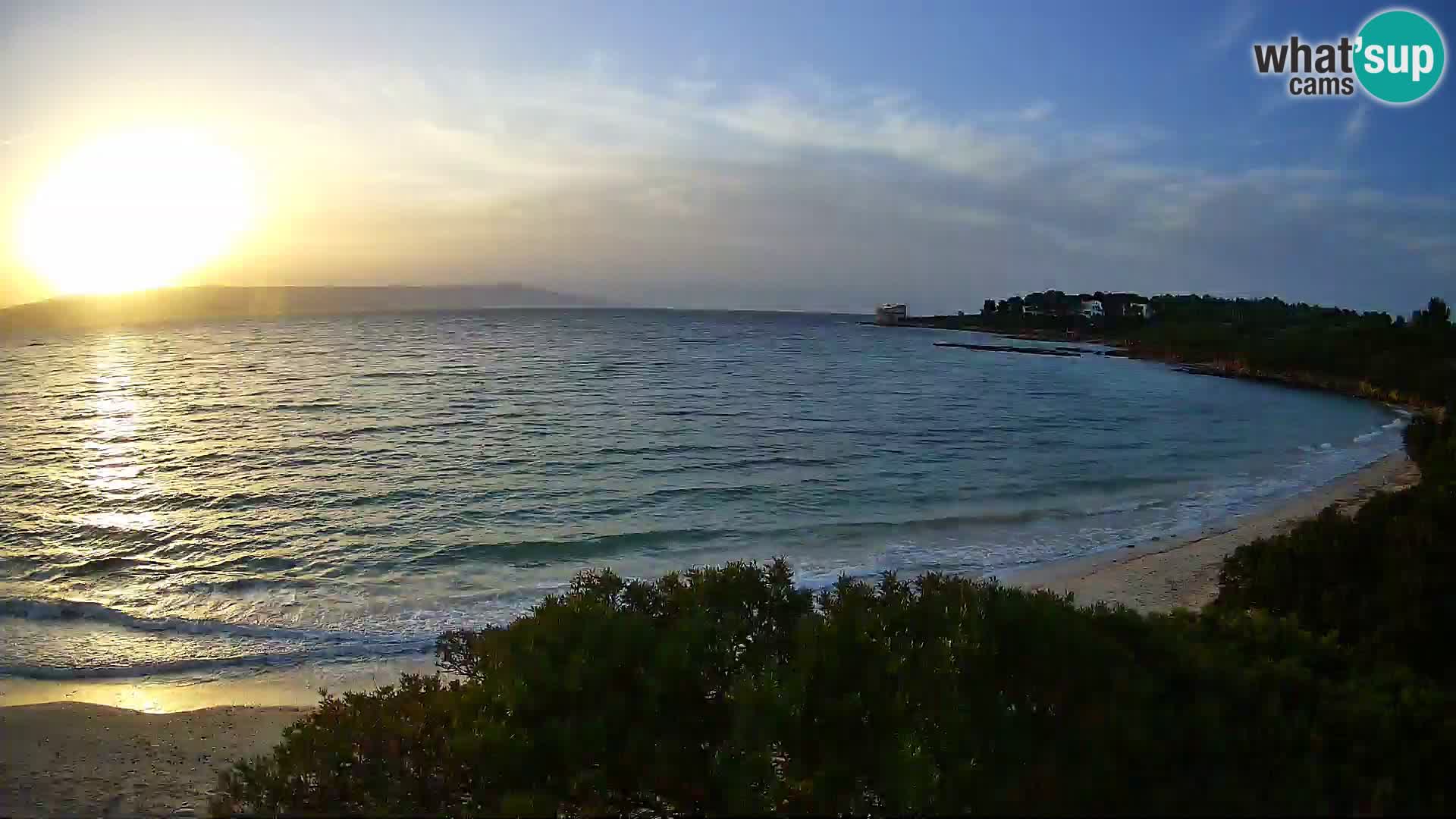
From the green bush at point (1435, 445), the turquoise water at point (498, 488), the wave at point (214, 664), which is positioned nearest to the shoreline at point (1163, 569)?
the turquoise water at point (498, 488)

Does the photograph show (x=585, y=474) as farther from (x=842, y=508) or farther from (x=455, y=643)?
(x=455, y=643)

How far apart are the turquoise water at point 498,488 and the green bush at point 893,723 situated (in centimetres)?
677

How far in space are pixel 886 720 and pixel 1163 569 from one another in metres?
11.8

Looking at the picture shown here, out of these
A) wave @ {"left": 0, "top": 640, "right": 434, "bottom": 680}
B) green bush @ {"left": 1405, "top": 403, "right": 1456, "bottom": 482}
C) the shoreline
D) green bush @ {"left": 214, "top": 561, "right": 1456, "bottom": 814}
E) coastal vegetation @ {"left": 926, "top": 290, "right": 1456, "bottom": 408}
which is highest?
coastal vegetation @ {"left": 926, "top": 290, "right": 1456, "bottom": 408}

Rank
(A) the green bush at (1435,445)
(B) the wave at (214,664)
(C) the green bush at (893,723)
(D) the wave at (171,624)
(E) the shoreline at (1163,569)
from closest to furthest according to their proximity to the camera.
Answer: (C) the green bush at (893,723), (B) the wave at (214,664), (D) the wave at (171,624), (A) the green bush at (1435,445), (E) the shoreline at (1163,569)

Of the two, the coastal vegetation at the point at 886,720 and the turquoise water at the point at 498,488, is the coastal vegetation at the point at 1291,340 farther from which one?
the coastal vegetation at the point at 886,720

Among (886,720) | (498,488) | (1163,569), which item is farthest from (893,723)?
(498,488)

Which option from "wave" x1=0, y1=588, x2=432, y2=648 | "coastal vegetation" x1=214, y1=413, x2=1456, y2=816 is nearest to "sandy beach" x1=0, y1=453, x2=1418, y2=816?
"wave" x1=0, y1=588, x2=432, y2=648

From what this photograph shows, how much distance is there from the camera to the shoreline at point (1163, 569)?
12.5 metres

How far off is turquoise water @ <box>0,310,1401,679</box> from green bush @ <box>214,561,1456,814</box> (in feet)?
22.2

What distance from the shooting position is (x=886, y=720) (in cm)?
462

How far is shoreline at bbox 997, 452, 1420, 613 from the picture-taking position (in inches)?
492

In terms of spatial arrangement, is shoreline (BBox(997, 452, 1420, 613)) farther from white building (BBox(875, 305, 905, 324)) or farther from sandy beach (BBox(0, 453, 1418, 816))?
white building (BBox(875, 305, 905, 324))

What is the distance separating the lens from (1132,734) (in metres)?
4.23
